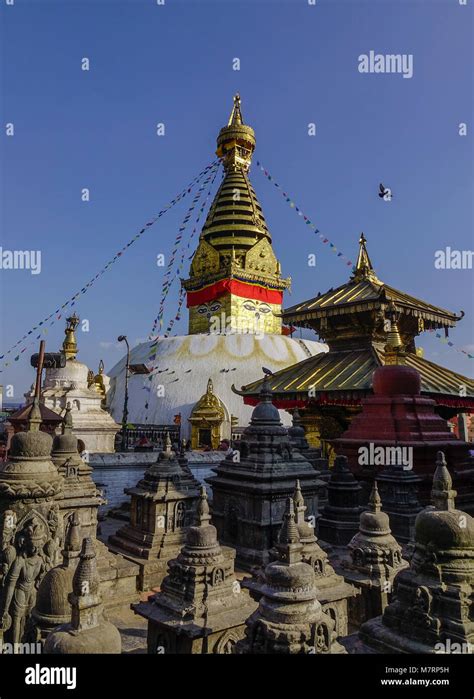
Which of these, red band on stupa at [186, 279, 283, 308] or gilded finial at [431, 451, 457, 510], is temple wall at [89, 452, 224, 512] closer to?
gilded finial at [431, 451, 457, 510]

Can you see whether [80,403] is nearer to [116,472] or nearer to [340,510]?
[116,472]

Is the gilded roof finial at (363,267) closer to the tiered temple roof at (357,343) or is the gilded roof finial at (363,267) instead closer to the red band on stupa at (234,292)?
the tiered temple roof at (357,343)

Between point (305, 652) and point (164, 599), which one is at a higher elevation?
point (305, 652)

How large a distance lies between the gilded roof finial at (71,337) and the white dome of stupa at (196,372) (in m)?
9.18

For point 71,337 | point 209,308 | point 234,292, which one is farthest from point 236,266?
point 71,337

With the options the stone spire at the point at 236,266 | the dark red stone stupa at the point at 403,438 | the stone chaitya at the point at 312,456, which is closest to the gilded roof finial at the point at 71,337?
the stone chaitya at the point at 312,456

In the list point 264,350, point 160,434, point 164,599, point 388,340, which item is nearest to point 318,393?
point 388,340

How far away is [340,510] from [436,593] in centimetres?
592

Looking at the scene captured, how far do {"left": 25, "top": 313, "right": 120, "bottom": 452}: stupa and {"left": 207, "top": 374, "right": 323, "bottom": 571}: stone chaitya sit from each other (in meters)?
9.09

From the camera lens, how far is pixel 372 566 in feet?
22.9

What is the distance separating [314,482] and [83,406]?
12.1 metres

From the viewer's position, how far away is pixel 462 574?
4043 millimetres

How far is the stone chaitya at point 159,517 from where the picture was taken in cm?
898
